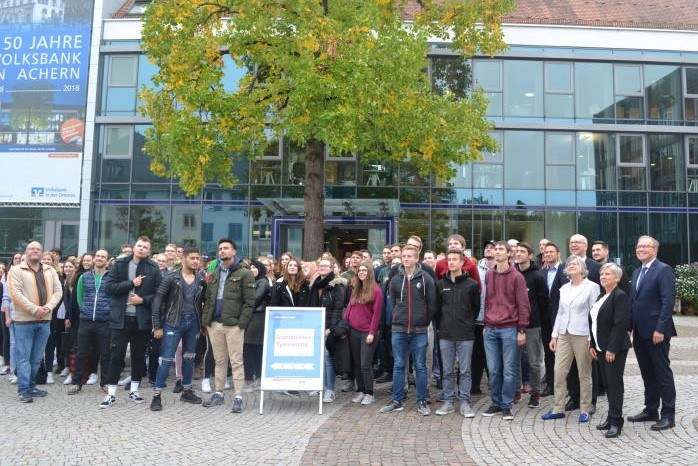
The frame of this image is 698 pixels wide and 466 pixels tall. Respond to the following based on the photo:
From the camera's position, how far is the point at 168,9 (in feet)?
42.4

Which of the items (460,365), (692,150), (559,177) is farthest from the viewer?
(692,150)

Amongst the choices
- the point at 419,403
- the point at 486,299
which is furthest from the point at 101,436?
the point at 486,299

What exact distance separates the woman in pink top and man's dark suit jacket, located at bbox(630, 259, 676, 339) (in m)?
3.08

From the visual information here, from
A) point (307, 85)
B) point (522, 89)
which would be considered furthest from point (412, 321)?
point (522, 89)

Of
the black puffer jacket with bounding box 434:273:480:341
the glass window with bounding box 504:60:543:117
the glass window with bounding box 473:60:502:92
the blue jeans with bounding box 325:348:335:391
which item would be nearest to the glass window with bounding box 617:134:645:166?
the glass window with bounding box 504:60:543:117

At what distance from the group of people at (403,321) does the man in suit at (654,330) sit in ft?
0.05

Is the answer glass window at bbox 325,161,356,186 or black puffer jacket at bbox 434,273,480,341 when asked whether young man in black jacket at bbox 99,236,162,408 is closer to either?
black puffer jacket at bbox 434,273,480,341

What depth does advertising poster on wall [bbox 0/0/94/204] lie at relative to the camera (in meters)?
22.8

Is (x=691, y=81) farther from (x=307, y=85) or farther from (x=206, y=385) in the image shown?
(x=206, y=385)

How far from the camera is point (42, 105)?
2305 centimetres

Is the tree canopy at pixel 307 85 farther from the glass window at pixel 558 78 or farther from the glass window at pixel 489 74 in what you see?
the glass window at pixel 558 78

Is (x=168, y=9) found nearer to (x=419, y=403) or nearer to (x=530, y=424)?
(x=419, y=403)

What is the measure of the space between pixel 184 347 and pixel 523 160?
Result: 688 inches

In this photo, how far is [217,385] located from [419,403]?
2649mm
